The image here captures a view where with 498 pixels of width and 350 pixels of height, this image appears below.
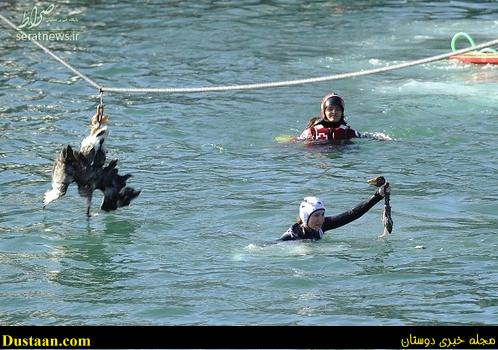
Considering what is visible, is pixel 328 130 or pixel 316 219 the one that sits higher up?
pixel 328 130

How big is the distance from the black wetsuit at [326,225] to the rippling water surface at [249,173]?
0.14 meters

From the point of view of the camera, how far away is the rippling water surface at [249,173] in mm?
11578

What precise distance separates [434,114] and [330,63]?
3891mm

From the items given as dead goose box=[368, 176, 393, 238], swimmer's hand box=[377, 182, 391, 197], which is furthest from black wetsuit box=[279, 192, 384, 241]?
swimmer's hand box=[377, 182, 391, 197]

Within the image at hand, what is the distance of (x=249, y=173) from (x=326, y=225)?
2992mm

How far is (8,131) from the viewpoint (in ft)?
59.3

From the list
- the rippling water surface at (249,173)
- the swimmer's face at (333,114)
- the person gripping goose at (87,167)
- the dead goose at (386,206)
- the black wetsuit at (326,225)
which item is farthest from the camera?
the swimmer's face at (333,114)

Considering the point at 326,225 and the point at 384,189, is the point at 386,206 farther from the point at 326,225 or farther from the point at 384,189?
the point at 326,225

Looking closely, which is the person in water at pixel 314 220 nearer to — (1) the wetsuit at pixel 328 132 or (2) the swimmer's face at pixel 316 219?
(2) the swimmer's face at pixel 316 219

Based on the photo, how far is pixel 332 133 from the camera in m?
17.2

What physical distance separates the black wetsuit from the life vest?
13.3ft

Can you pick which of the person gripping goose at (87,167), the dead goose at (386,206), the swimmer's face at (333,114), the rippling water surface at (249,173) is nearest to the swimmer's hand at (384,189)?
the dead goose at (386,206)

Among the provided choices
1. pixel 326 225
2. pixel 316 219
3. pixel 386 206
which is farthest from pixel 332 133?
pixel 386 206

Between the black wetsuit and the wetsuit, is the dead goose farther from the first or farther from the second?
the wetsuit
